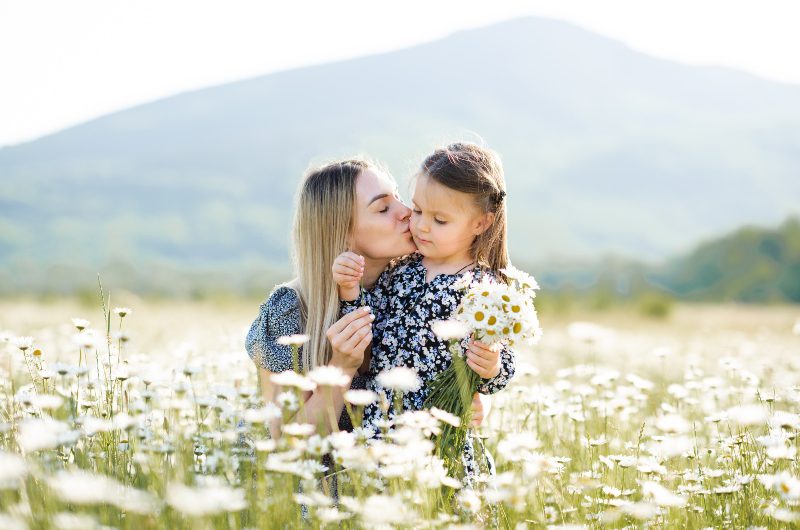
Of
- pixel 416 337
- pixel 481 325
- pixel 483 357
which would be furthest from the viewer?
pixel 416 337

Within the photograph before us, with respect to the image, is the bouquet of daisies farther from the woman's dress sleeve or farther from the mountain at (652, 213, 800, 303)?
the mountain at (652, 213, 800, 303)

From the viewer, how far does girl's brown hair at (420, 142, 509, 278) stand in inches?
168

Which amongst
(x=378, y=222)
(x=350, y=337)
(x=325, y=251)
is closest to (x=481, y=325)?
(x=350, y=337)

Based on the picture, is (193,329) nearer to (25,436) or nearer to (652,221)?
(25,436)

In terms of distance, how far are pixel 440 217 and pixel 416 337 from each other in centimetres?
60

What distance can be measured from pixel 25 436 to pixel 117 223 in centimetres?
16519

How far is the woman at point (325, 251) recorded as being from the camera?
14.3 ft

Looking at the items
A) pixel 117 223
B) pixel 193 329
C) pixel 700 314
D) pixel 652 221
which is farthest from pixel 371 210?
pixel 652 221

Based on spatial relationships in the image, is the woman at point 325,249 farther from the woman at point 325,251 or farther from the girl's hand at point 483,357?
the girl's hand at point 483,357

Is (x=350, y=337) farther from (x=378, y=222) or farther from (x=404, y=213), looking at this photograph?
(x=404, y=213)

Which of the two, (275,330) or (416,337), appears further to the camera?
(275,330)

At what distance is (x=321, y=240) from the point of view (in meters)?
4.51

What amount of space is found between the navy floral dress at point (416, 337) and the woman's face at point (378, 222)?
0.54 ft

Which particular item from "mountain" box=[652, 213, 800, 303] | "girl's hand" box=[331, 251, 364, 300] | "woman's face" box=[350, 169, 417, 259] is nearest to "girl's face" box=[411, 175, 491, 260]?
"woman's face" box=[350, 169, 417, 259]
